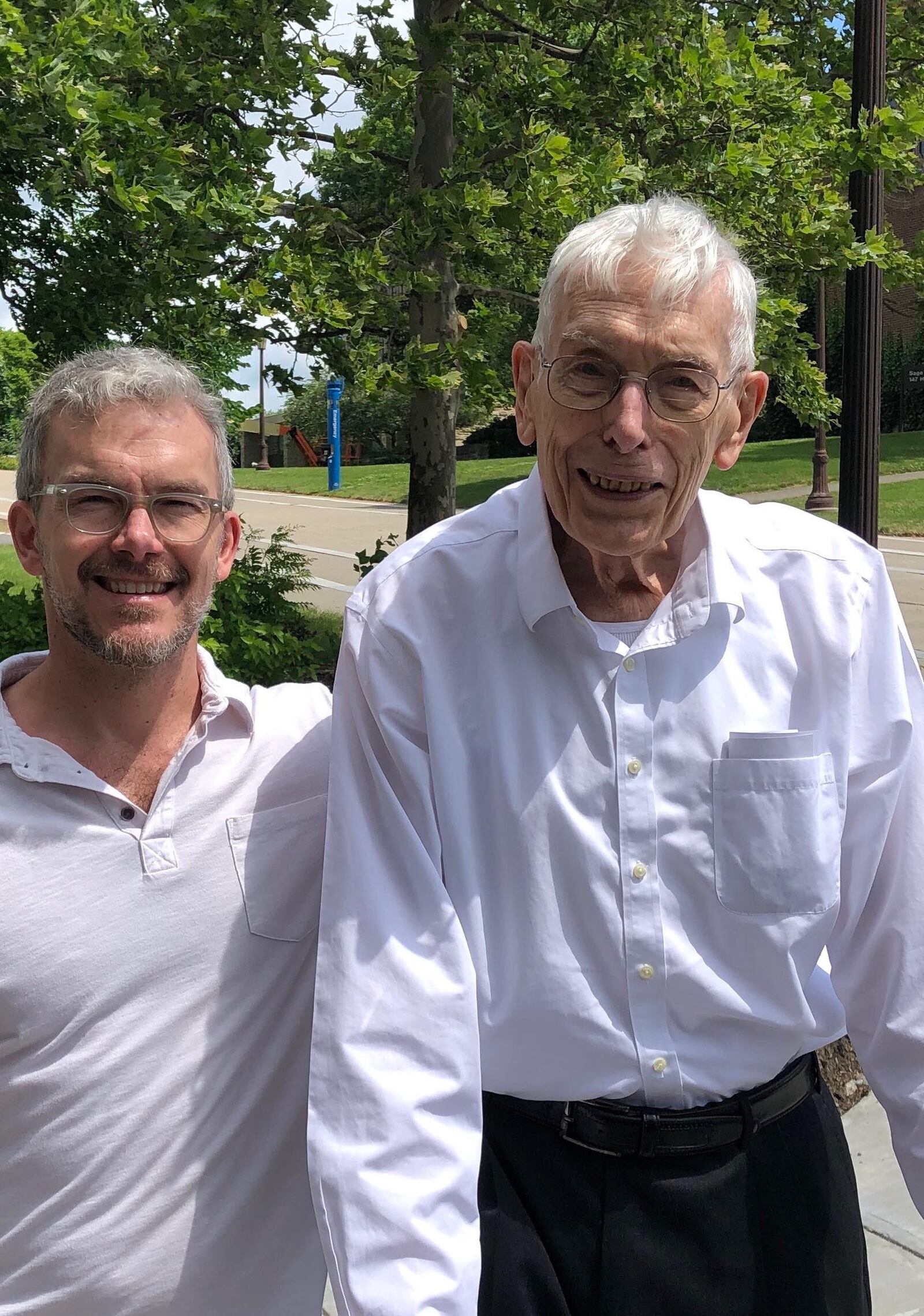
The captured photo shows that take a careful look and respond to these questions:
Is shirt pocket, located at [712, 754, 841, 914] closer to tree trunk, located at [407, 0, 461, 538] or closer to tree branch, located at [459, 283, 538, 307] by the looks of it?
tree trunk, located at [407, 0, 461, 538]

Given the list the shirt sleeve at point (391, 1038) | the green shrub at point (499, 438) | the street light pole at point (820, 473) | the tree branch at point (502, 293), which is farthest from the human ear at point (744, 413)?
the green shrub at point (499, 438)

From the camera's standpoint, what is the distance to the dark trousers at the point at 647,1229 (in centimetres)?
181

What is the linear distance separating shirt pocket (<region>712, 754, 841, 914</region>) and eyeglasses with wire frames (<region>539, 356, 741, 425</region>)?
51cm

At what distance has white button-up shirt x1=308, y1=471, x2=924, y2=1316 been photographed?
168 centimetres

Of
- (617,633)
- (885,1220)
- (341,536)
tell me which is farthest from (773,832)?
(341,536)

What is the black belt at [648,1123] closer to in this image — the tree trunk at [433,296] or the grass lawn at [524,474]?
the tree trunk at [433,296]

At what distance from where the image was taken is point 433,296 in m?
6.09

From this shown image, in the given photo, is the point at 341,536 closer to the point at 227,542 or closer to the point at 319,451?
the point at 227,542

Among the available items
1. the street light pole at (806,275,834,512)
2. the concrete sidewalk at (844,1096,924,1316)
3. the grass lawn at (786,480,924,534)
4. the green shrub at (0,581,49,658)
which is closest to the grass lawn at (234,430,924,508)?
the grass lawn at (786,480,924,534)

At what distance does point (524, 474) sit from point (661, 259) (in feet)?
78.6

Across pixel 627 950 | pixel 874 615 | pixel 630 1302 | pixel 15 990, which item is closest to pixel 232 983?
pixel 15 990

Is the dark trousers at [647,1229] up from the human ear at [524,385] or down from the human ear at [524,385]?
down

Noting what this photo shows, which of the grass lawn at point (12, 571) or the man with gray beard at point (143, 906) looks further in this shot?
the grass lawn at point (12, 571)

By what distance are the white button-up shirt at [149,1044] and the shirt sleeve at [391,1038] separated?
0.83 ft
